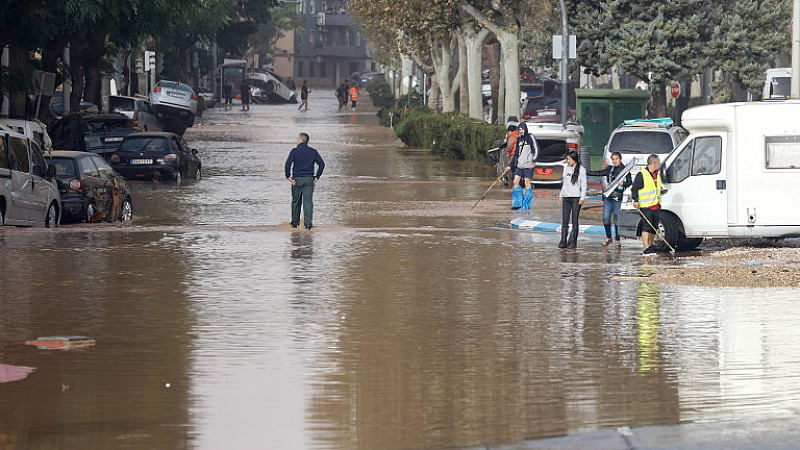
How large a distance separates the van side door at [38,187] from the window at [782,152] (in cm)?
1124

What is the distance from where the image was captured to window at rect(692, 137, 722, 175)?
21.4 m

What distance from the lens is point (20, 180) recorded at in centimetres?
2366

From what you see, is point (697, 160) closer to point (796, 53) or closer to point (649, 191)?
point (649, 191)

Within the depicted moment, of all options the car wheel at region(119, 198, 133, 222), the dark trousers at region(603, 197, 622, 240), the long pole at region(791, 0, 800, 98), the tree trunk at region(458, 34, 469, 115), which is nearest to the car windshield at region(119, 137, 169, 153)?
the car wheel at region(119, 198, 133, 222)

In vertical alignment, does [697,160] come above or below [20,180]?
above

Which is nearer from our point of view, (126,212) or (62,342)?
(62,342)

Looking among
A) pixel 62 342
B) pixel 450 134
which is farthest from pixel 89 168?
pixel 450 134

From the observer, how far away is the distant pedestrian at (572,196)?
71.8 ft

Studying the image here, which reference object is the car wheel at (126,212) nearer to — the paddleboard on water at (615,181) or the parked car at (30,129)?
the parked car at (30,129)

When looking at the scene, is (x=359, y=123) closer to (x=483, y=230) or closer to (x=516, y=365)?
(x=483, y=230)

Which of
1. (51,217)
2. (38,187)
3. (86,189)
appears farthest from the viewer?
(86,189)

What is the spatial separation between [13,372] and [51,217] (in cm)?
1402

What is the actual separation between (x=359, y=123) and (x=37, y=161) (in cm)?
5292

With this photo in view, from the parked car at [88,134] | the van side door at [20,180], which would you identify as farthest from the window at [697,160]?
the parked car at [88,134]
